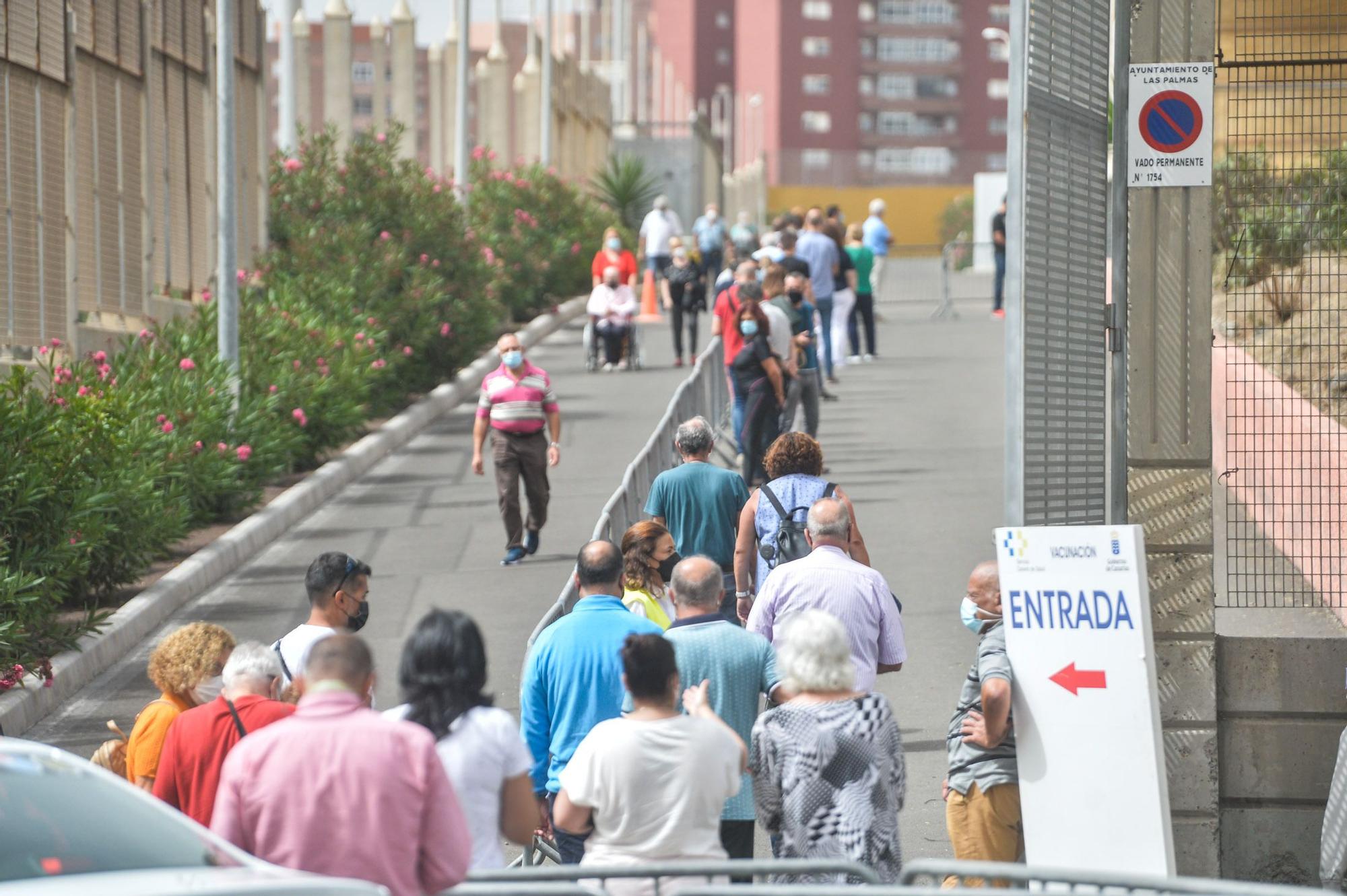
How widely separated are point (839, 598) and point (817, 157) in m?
104

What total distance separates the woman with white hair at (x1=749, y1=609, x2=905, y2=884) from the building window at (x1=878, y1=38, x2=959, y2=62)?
366 feet

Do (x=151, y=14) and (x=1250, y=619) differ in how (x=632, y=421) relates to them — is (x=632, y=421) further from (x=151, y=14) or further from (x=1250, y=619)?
(x=1250, y=619)

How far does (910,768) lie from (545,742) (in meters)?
3.17

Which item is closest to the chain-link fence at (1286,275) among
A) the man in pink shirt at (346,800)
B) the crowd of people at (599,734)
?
the crowd of people at (599,734)

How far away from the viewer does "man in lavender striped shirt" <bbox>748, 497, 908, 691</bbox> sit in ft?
27.5

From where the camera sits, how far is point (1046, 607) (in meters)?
7.35

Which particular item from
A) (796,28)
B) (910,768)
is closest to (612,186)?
(910,768)

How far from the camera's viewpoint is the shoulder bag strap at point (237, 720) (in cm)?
653

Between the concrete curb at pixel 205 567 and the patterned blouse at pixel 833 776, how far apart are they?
Result: 5.96m

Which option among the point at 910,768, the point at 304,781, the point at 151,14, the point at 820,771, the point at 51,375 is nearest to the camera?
the point at 304,781

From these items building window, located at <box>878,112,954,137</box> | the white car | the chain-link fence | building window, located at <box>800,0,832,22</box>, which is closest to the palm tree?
the chain-link fence

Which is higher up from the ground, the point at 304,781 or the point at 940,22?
the point at 940,22

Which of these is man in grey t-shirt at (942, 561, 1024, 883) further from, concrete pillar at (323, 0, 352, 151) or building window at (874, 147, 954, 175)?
building window at (874, 147, 954, 175)

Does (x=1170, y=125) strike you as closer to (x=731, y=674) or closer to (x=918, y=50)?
(x=731, y=674)
